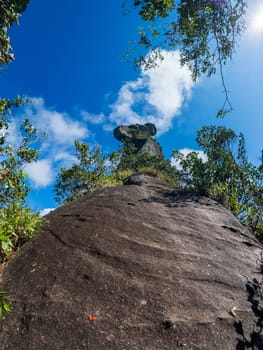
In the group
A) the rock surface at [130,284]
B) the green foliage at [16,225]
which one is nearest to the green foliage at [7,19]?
the green foliage at [16,225]

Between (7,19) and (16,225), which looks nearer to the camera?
(16,225)

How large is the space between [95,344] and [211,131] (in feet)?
52.0

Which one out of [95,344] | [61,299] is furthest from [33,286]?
[95,344]

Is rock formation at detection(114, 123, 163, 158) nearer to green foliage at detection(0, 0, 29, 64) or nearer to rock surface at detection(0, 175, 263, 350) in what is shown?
green foliage at detection(0, 0, 29, 64)

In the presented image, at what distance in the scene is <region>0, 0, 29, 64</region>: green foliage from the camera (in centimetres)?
591

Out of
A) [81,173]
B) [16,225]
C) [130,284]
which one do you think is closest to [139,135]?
[81,173]

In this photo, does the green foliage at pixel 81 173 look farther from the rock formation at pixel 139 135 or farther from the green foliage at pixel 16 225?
the rock formation at pixel 139 135

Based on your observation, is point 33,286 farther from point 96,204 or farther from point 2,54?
point 2,54

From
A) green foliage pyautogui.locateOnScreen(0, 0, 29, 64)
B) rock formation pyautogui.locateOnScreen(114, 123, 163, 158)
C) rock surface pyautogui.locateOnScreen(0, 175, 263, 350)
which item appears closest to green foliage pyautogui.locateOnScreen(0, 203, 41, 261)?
rock surface pyautogui.locateOnScreen(0, 175, 263, 350)

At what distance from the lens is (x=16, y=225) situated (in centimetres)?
502

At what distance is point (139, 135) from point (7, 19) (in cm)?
5222

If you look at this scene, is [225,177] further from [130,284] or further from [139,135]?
[139,135]

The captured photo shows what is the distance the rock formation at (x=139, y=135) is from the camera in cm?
5485

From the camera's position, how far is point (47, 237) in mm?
5168
